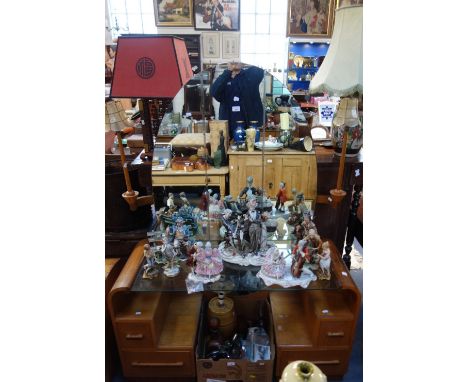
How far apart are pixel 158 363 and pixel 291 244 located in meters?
0.94

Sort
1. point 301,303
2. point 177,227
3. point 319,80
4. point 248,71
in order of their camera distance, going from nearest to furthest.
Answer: point 319,80 → point 248,71 → point 177,227 → point 301,303

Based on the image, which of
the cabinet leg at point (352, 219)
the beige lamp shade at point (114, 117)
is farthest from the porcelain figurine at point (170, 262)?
the cabinet leg at point (352, 219)

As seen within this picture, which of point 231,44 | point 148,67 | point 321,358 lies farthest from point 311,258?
point 231,44

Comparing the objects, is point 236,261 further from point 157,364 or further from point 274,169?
point 157,364

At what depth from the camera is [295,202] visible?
5.51 ft

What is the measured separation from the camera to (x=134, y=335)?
152 centimetres

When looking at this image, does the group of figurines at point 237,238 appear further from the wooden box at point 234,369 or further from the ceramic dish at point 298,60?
the ceramic dish at point 298,60

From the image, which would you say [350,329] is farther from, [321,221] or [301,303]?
[321,221]

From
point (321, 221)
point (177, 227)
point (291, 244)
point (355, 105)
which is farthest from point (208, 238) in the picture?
point (355, 105)

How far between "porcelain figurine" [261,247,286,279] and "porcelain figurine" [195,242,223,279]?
232mm

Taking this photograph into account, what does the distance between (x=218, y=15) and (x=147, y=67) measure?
94 cm

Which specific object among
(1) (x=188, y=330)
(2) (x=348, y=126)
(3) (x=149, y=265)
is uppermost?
(2) (x=348, y=126)

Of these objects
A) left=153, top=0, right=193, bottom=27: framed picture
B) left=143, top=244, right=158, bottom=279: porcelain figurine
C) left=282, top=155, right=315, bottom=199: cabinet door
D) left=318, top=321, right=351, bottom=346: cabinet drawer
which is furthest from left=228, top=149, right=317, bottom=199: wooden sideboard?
left=153, top=0, right=193, bottom=27: framed picture

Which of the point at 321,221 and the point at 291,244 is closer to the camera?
the point at 291,244
